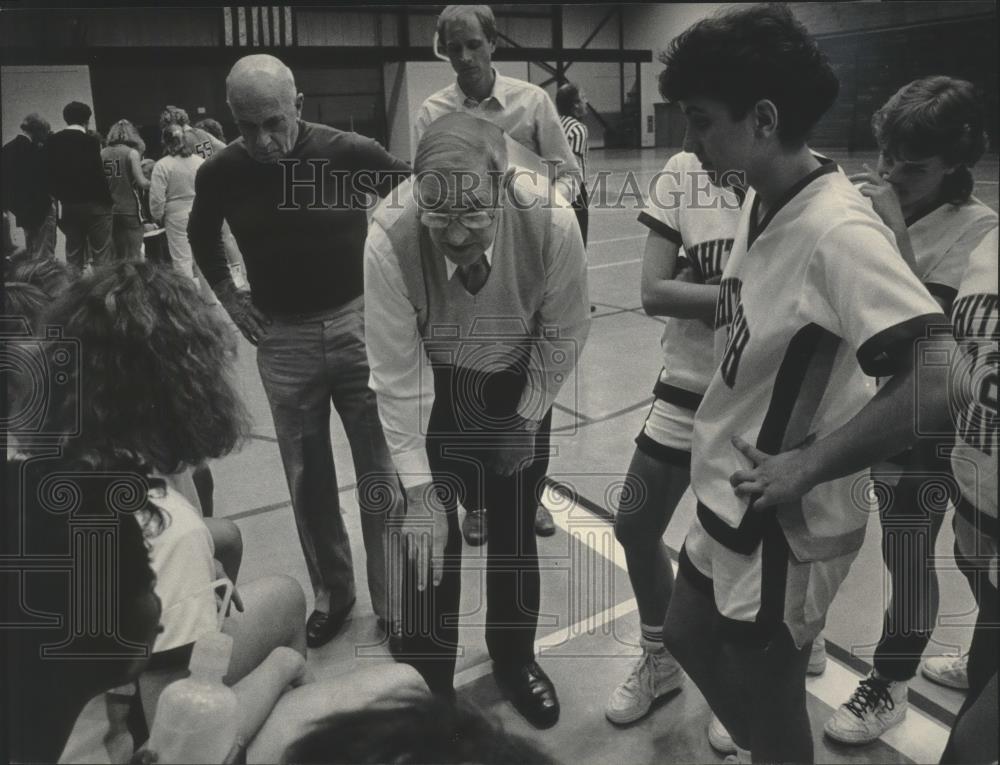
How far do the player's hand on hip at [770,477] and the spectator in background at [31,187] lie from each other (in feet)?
3.13

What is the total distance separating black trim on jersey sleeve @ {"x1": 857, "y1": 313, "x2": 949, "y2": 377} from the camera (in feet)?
2.54

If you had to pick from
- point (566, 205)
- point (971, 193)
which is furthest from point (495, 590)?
point (971, 193)

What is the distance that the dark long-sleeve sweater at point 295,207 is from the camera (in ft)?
3.84

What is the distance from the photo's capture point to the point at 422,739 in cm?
73

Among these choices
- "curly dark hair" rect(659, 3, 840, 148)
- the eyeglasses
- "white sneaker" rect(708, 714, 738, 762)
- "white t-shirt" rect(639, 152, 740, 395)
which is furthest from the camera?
"white sneaker" rect(708, 714, 738, 762)

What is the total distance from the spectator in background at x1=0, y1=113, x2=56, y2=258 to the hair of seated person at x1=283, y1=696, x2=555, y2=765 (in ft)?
2.49

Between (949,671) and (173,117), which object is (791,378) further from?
(173,117)

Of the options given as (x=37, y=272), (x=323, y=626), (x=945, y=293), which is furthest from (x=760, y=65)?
(x=323, y=626)

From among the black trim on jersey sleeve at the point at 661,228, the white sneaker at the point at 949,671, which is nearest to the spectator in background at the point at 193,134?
the black trim on jersey sleeve at the point at 661,228

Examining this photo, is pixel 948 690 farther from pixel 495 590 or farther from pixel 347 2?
pixel 347 2

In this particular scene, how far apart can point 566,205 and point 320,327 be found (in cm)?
53

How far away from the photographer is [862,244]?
0.80 m

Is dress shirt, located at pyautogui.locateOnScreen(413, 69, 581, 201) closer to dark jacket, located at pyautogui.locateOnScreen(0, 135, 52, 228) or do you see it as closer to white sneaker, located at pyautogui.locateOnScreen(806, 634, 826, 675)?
dark jacket, located at pyautogui.locateOnScreen(0, 135, 52, 228)

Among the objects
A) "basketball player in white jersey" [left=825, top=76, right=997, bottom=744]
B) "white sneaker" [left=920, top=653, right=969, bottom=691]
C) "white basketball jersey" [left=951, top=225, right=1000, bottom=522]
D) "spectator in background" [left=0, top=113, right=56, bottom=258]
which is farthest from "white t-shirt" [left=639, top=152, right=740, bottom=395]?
"spectator in background" [left=0, top=113, right=56, bottom=258]
